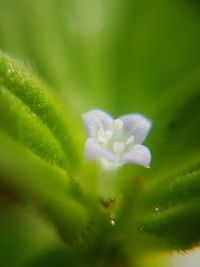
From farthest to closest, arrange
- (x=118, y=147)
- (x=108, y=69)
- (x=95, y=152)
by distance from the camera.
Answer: (x=108, y=69) → (x=118, y=147) → (x=95, y=152)

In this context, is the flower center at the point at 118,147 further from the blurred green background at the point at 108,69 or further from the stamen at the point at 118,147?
the blurred green background at the point at 108,69

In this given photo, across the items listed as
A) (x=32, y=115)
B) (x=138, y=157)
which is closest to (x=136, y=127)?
(x=138, y=157)

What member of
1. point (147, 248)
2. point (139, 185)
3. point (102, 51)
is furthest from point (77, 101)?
point (147, 248)

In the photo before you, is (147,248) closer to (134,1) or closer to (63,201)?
(63,201)

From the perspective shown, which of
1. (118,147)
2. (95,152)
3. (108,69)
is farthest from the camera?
(108,69)

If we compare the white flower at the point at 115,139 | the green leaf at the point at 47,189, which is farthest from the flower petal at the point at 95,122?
the green leaf at the point at 47,189

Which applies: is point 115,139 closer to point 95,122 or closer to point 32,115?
point 95,122

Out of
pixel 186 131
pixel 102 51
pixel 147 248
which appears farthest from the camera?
pixel 102 51
